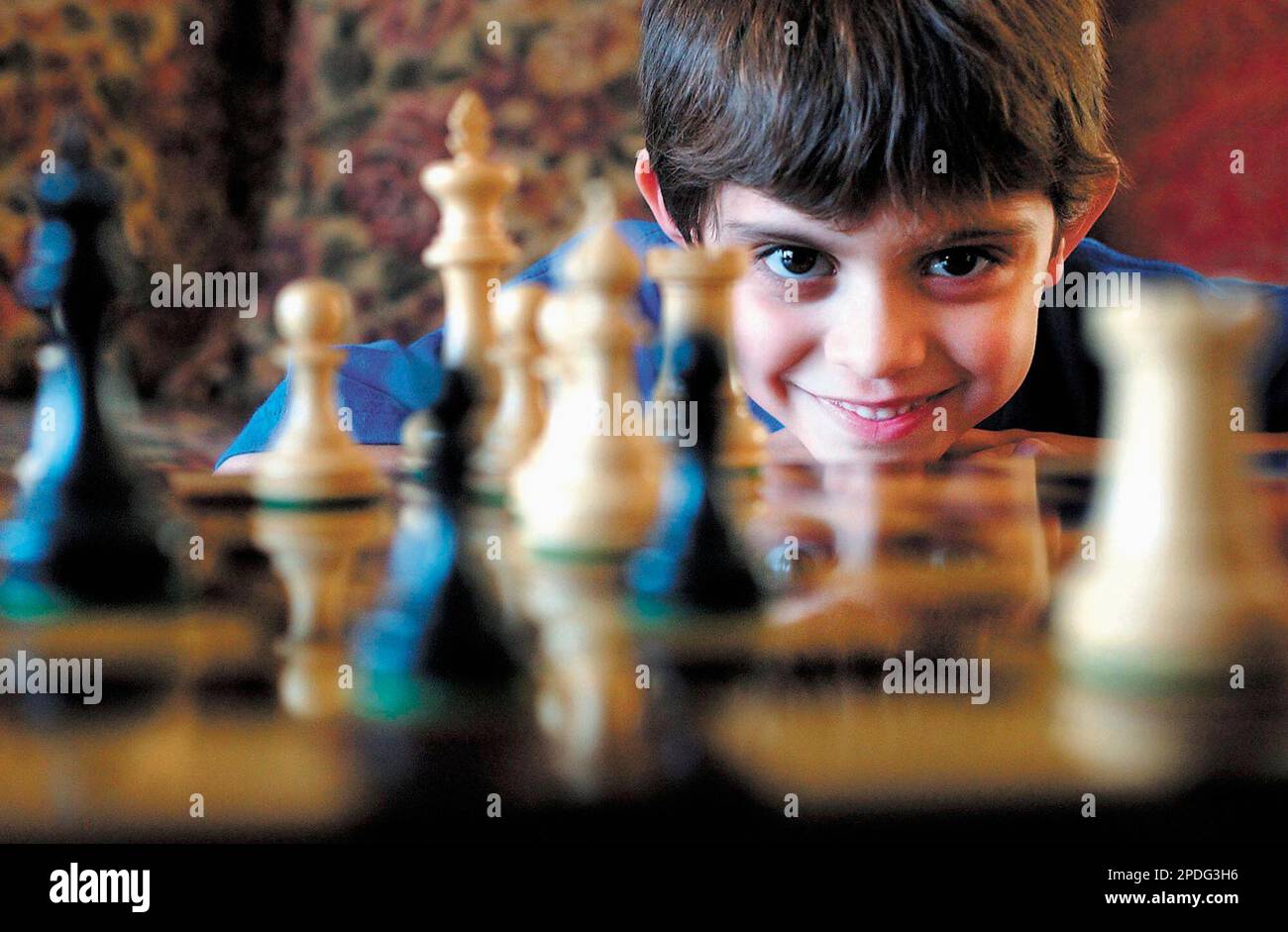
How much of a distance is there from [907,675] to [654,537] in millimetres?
170

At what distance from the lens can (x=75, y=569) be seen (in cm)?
51

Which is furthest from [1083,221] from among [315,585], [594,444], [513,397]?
[315,585]

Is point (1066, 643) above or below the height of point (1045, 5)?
below

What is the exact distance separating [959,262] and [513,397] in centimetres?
53

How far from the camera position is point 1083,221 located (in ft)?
4.43

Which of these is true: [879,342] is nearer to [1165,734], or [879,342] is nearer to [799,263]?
[799,263]

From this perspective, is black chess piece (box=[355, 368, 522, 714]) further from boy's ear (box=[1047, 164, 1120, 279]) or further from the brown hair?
boy's ear (box=[1047, 164, 1120, 279])

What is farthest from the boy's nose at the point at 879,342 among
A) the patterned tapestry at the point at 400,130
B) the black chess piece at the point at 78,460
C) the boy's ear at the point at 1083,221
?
the patterned tapestry at the point at 400,130

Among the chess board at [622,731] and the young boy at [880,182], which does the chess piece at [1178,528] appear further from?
the young boy at [880,182]

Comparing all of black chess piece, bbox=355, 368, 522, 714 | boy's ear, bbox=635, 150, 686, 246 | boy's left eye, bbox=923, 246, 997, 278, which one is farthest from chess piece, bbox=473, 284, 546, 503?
boy's ear, bbox=635, 150, 686, 246

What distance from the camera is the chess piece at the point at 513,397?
69 centimetres

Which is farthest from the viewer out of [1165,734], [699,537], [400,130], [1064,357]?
Answer: [400,130]
